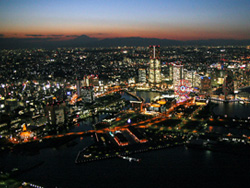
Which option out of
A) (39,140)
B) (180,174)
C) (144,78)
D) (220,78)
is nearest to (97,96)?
(144,78)

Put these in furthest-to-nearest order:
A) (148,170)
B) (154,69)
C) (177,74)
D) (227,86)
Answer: (154,69), (177,74), (227,86), (148,170)

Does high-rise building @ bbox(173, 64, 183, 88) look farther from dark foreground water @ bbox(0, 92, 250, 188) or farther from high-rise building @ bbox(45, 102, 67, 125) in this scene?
dark foreground water @ bbox(0, 92, 250, 188)

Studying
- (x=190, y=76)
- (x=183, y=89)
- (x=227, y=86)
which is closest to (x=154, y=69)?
(x=190, y=76)

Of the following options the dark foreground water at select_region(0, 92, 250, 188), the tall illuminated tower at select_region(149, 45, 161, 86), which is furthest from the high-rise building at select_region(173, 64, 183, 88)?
the dark foreground water at select_region(0, 92, 250, 188)

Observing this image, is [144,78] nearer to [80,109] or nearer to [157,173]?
[80,109]

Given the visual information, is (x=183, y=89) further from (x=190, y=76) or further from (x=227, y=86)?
(x=227, y=86)

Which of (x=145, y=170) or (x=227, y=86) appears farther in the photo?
(x=227, y=86)

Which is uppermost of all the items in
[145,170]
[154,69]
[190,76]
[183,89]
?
[154,69]

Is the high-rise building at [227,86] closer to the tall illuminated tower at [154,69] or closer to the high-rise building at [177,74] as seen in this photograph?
the high-rise building at [177,74]
